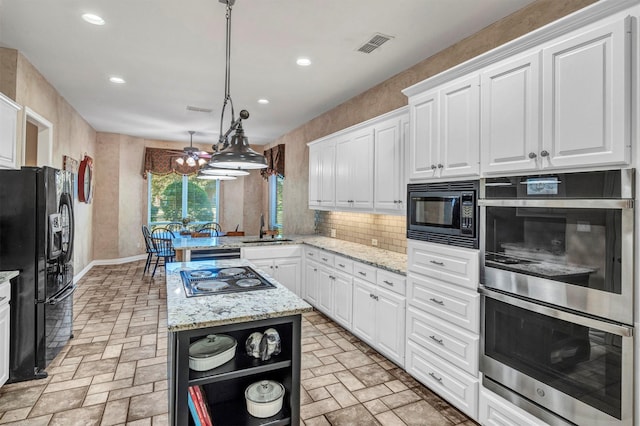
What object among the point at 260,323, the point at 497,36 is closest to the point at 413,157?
the point at 497,36

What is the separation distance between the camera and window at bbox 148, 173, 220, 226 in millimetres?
8312

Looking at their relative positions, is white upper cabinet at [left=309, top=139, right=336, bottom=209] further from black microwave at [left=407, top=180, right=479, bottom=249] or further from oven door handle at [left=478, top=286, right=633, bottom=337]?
oven door handle at [left=478, top=286, right=633, bottom=337]

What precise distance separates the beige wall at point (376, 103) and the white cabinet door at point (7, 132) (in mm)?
3560

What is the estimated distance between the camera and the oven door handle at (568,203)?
1.50 metres

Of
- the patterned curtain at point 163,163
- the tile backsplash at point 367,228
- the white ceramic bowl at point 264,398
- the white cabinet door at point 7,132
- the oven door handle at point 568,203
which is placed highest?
the patterned curtain at point 163,163

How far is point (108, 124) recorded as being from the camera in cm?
666

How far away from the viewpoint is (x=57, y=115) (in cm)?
Answer: 464

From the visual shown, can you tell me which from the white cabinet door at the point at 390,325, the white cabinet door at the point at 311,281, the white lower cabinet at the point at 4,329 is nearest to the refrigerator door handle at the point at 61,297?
the white lower cabinet at the point at 4,329

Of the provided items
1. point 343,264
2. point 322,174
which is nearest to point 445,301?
point 343,264

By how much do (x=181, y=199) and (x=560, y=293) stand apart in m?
8.34

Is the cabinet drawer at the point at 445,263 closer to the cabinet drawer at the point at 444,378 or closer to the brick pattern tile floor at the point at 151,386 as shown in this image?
the cabinet drawer at the point at 444,378

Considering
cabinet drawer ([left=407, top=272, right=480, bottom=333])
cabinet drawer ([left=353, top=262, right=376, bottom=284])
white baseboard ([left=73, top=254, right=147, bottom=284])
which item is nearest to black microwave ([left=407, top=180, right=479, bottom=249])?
cabinet drawer ([left=407, top=272, right=480, bottom=333])

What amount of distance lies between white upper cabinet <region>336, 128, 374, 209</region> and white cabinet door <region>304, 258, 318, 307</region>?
0.89m

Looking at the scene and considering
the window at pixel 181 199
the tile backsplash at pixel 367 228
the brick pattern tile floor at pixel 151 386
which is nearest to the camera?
the brick pattern tile floor at pixel 151 386
